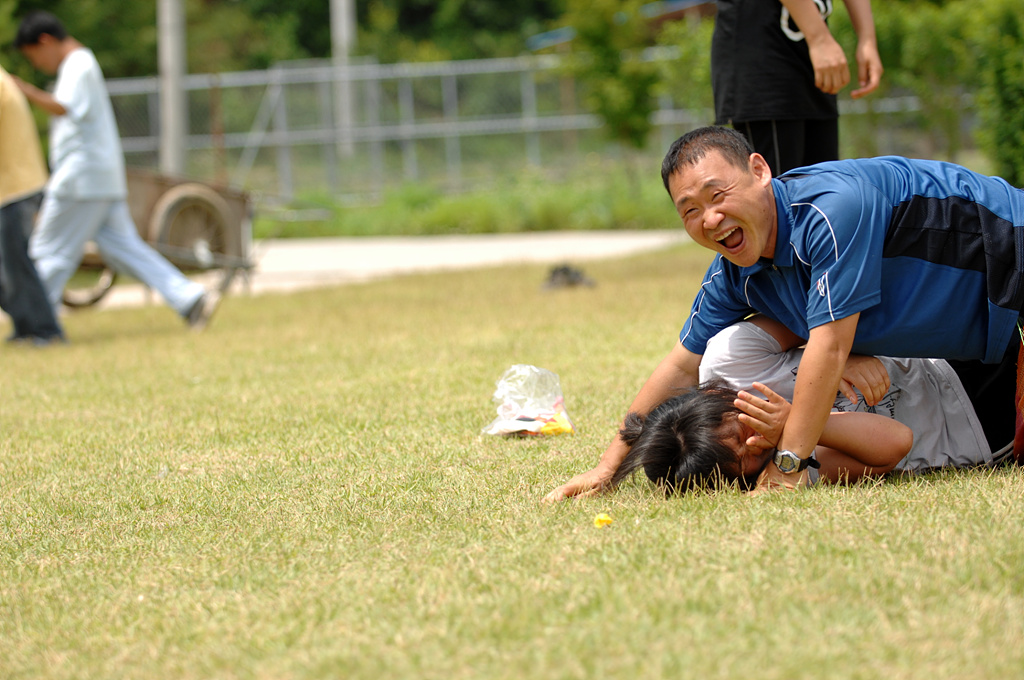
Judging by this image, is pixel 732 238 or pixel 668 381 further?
pixel 668 381

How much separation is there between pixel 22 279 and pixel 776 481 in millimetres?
5732

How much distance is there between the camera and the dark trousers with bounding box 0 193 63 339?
702cm

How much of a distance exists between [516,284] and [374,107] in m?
12.1

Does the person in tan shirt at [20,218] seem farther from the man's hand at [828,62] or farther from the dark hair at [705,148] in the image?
the dark hair at [705,148]

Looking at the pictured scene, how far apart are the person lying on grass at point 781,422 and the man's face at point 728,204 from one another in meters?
0.37

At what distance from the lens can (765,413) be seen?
2.81m

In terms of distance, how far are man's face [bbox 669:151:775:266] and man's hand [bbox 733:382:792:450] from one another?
0.35 meters

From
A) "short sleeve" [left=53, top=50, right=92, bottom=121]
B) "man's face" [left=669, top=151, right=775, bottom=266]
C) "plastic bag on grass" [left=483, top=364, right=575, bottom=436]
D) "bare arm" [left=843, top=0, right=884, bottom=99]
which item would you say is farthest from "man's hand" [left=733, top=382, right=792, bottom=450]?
"short sleeve" [left=53, top=50, right=92, bottom=121]

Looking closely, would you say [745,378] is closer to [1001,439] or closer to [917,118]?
[1001,439]

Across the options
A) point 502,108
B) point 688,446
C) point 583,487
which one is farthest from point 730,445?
point 502,108

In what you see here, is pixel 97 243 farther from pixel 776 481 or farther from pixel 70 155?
pixel 776 481

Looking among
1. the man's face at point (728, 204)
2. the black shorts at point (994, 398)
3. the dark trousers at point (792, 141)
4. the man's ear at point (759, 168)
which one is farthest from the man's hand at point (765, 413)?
the dark trousers at point (792, 141)

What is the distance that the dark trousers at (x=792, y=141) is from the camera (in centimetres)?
427

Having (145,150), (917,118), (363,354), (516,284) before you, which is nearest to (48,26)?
(363,354)
